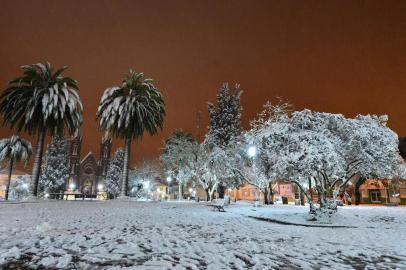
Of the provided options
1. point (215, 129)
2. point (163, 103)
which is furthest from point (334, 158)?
point (215, 129)

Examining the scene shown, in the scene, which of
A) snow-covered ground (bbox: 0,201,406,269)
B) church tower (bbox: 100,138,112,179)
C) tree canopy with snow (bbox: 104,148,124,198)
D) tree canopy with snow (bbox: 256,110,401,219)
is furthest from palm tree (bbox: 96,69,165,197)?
church tower (bbox: 100,138,112,179)

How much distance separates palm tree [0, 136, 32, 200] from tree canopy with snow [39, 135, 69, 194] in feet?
65.1

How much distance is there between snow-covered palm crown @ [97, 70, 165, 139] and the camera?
109 feet

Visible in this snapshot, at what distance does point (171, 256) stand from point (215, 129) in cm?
4994

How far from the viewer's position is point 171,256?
6535 mm

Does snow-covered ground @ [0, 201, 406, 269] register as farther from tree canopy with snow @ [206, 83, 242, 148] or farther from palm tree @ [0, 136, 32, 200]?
tree canopy with snow @ [206, 83, 242, 148]

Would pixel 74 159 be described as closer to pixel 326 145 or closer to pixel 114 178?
pixel 114 178

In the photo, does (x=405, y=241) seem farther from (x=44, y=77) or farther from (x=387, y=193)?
(x=387, y=193)

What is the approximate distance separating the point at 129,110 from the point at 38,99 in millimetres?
9185

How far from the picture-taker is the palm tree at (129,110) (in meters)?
32.9

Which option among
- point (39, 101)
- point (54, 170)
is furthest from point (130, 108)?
point (54, 170)

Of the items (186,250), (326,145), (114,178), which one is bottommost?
(186,250)

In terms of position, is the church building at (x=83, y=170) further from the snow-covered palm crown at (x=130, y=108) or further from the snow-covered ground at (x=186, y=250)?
the snow-covered ground at (x=186, y=250)

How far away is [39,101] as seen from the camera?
2919 cm
